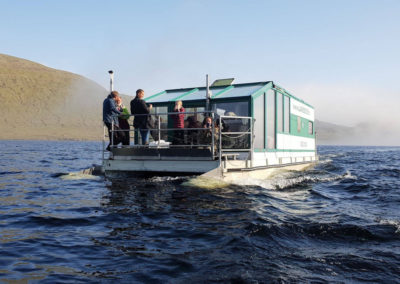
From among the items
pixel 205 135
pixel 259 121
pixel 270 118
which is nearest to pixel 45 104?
pixel 270 118

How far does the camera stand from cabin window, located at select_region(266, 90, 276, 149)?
44.4ft

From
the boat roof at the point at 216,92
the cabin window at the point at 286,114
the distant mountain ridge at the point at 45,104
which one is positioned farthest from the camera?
the distant mountain ridge at the point at 45,104

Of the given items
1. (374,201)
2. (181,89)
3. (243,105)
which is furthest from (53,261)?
(181,89)

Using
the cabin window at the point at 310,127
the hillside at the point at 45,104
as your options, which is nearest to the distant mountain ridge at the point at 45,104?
the hillside at the point at 45,104

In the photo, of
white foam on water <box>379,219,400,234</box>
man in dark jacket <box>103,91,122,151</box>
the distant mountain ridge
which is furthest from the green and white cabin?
the distant mountain ridge

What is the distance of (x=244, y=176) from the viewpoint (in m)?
11.0

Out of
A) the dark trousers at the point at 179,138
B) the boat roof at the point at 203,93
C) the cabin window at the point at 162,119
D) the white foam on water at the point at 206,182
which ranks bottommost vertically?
the white foam on water at the point at 206,182

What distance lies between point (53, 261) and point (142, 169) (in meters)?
6.94

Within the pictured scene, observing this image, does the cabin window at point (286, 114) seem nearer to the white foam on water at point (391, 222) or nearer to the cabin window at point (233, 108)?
the cabin window at point (233, 108)

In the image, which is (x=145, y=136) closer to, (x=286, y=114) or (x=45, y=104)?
(x=286, y=114)

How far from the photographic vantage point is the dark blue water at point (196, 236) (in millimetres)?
4164

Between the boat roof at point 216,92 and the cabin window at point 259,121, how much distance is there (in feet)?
1.36

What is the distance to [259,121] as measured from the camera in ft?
42.4

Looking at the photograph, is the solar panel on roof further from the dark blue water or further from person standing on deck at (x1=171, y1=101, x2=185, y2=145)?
the dark blue water
